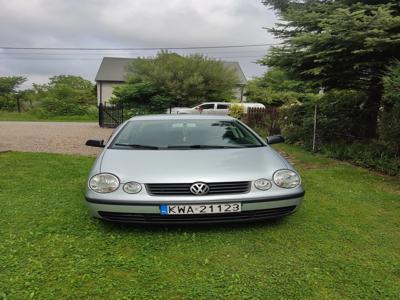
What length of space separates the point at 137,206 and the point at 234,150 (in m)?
1.33

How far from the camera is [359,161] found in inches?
292

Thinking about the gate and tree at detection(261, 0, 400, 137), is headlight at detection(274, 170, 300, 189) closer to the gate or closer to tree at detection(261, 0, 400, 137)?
tree at detection(261, 0, 400, 137)

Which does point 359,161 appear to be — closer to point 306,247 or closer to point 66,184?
point 306,247

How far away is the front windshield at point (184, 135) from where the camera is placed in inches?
163

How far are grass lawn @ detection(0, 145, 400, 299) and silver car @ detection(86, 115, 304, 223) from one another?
0.24 metres

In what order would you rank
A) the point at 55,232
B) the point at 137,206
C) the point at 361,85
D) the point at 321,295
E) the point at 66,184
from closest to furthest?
1. the point at 321,295
2. the point at 137,206
3. the point at 55,232
4. the point at 66,184
5. the point at 361,85

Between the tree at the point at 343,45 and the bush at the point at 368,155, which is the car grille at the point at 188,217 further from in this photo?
the tree at the point at 343,45

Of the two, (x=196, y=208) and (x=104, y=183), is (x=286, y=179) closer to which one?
(x=196, y=208)

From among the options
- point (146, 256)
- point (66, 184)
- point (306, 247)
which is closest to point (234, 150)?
point (306, 247)

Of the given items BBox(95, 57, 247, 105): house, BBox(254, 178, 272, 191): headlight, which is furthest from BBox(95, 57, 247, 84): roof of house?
BBox(254, 178, 272, 191): headlight

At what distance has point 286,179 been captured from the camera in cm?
351

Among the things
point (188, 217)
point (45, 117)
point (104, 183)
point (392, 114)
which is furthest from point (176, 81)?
point (188, 217)

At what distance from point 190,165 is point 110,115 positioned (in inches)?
660

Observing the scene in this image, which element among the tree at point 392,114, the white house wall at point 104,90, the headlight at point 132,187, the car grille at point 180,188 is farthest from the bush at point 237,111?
the white house wall at point 104,90
